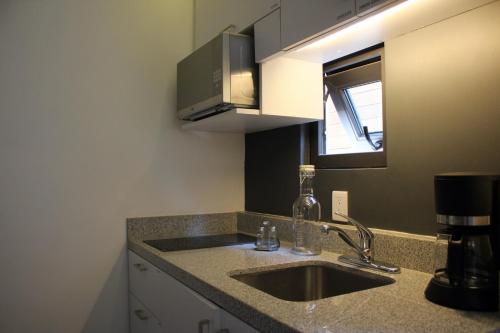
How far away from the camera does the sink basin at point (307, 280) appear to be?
133 centimetres

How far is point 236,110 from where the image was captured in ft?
5.08

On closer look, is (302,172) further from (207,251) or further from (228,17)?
(228,17)

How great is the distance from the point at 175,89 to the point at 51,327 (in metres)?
1.30

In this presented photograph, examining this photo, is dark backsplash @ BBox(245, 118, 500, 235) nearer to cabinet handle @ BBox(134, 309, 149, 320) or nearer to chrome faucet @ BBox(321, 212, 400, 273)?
chrome faucet @ BBox(321, 212, 400, 273)

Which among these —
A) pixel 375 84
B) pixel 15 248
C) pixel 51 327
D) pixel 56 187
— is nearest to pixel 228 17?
pixel 375 84

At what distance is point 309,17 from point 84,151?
4.07 feet

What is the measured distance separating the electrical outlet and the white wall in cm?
78

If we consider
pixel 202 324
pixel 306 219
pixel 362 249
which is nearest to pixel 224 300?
pixel 202 324

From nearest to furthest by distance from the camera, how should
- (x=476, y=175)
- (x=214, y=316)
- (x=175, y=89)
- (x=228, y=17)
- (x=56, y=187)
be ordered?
(x=476, y=175) → (x=214, y=316) → (x=228, y=17) → (x=56, y=187) → (x=175, y=89)

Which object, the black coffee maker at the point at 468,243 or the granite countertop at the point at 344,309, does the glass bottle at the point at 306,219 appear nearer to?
the granite countertop at the point at 344,309

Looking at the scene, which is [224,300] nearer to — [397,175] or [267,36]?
[397,175]

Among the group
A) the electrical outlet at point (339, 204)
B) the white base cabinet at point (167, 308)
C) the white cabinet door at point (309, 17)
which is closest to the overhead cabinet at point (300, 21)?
the white cabinet door at point (309, 17)

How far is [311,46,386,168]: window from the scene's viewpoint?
154 cm

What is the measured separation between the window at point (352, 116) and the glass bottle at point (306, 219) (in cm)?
15
